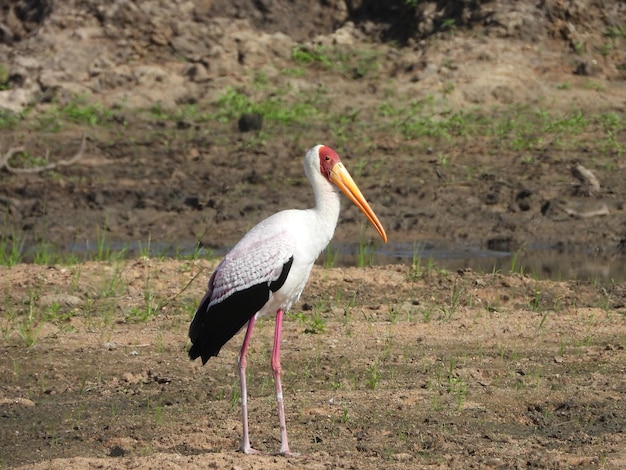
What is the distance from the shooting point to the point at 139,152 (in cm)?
1303

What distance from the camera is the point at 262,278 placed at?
203 inches

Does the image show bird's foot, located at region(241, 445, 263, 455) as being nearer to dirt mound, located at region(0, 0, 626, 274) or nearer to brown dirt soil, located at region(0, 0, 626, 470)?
brown dirt soil, located at region(0, 0, 626, 470)

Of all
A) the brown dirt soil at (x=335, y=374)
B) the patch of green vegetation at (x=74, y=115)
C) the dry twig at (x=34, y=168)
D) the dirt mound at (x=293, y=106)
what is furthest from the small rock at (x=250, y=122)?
the brown dirt soil at (x=335, y=374)

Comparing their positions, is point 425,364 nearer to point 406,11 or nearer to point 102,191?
point 102,191

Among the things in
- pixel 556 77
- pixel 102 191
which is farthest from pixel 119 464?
pixel 556 77

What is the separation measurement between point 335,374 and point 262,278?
130 centimetres

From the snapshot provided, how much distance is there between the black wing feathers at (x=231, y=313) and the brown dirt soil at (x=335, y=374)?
43 centimetres

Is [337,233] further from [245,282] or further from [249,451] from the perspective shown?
[249,451]

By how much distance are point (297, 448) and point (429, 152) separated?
7.78 metres

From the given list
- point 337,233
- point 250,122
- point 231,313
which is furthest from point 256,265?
point 250,122

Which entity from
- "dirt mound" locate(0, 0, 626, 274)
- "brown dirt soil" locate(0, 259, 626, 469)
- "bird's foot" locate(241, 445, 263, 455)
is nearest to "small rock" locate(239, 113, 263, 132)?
"dirt mound" locate(0, 0, 626, 274)

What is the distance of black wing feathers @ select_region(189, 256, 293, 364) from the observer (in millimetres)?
5184

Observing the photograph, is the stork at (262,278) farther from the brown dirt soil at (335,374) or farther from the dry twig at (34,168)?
the dry twig at (34,168)

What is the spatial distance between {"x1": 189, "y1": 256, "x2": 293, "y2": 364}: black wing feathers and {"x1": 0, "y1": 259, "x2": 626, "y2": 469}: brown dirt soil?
1.40 feet
